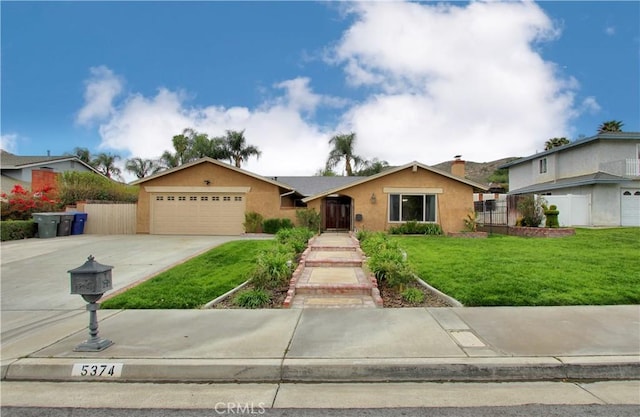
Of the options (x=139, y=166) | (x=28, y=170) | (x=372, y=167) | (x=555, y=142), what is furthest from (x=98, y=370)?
(x=555, y=142)

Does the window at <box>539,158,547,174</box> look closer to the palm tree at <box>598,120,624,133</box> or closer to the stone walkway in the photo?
the palm tree at <box>598,120,624,133</box>

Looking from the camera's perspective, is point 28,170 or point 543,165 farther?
point 28,170

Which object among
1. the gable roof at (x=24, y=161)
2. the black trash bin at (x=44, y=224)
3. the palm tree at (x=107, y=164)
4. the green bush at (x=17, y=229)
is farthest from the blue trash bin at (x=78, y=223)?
the palm tree at (x=107, y=164)

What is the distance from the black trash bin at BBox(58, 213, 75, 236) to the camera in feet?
62.5

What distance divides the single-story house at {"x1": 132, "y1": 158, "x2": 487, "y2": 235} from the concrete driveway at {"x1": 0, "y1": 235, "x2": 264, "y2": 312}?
4.24 meters

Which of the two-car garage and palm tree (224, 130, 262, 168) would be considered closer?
the two-car garage

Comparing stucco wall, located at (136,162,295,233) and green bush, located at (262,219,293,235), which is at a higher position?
stucco wall, located at (136,162,295,233)

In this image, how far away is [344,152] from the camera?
39.7 meters

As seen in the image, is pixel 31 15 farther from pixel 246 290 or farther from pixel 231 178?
pixel 246 290

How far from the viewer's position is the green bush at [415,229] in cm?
1778

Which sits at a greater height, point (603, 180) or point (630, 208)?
point (603, 180)

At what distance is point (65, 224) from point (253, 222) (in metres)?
9.84

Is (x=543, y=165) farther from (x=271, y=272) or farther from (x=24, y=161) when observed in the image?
(x=24, y=161)

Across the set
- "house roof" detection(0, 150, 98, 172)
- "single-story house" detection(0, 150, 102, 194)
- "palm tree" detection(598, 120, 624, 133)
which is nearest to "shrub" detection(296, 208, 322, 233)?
"single-story house" detection(0, 150, 102, 194)
